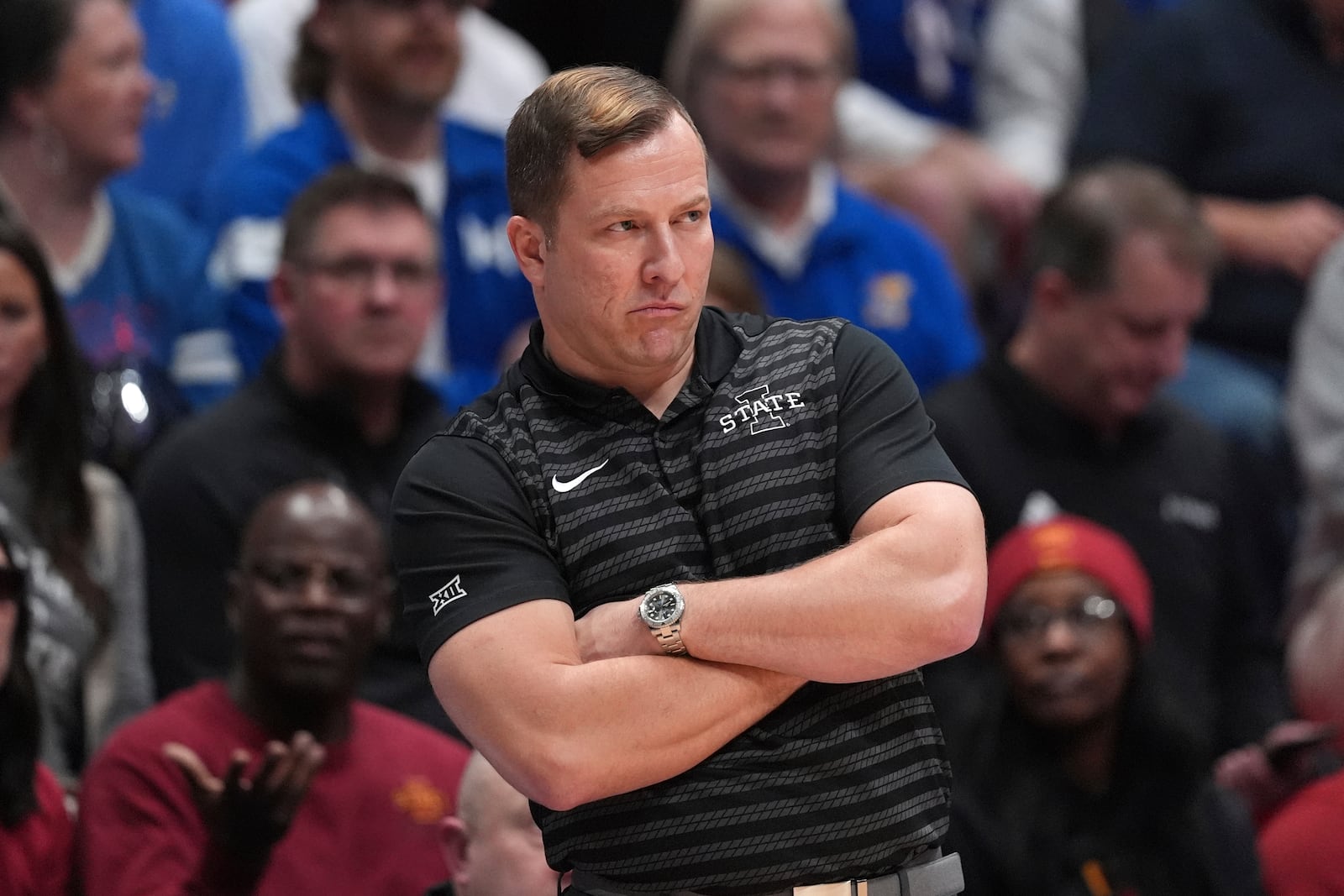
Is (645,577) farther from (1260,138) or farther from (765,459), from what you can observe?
(1260,138)

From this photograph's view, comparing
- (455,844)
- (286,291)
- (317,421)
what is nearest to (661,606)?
(455,844)

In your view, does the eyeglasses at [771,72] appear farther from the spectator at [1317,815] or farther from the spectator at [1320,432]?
the spectator at [1317,815]

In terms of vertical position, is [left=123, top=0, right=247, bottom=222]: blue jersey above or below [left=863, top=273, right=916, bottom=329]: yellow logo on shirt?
above

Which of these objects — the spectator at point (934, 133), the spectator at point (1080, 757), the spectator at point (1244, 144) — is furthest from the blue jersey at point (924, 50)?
the spectator at point (1080, 757)

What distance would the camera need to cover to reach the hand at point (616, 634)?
7.73ft

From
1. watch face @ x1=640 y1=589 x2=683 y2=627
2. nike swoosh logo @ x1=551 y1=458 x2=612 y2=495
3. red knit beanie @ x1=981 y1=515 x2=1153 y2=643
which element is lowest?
red knit beanie @ x1=981 y1=515 x2=1153 y2=643

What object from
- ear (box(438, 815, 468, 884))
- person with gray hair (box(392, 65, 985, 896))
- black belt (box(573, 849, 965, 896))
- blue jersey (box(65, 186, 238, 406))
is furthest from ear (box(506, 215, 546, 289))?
blue jersey (box(65, 186, 238, 406))

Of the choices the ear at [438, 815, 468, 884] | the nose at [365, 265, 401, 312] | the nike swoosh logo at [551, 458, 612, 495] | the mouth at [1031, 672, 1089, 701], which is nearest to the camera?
the nike swoosh logo at [551, 458, 612, 495]

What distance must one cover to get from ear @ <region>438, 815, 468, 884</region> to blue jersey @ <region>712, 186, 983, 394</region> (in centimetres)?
247

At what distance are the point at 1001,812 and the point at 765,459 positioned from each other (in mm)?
1878

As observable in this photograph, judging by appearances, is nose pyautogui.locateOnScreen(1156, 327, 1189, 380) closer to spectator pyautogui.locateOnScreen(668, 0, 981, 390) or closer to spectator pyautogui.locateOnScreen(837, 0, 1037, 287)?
spectator pyautogui.locateOnScreen(668, 0, 981, 390)

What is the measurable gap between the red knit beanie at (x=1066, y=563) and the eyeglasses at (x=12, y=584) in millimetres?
2033

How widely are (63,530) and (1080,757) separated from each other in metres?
2.28

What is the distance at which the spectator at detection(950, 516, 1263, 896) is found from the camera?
3.98 meters
